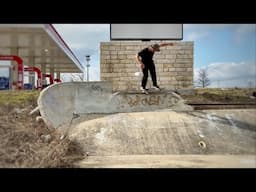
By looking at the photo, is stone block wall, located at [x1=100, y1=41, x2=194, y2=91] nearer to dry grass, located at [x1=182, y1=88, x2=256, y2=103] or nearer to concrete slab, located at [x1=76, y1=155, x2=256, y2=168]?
dry grass, located at [x1=182, y1=88, x2=256, y2=103]

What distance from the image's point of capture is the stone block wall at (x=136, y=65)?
26.2 ft

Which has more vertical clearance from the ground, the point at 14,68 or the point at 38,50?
the point at 38,50

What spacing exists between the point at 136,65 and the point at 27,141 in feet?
9.97

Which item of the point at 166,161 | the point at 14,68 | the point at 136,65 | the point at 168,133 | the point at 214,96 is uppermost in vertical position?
the point at 14,68

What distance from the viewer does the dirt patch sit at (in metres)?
5.13

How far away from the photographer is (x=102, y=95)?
7418 mm

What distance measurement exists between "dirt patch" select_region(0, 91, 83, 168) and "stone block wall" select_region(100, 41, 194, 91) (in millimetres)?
1732

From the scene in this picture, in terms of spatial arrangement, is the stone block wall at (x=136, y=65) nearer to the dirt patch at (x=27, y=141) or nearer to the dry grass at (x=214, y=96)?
the dry grass at (x=214, y=96)

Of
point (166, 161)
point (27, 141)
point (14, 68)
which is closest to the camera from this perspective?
point (166, 161)

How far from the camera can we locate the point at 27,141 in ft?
20.0

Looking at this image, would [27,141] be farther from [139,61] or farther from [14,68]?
[14,68]

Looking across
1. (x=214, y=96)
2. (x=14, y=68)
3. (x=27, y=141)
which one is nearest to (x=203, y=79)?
(x=214, y=96)

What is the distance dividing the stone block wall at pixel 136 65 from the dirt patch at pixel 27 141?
68.2 inches
